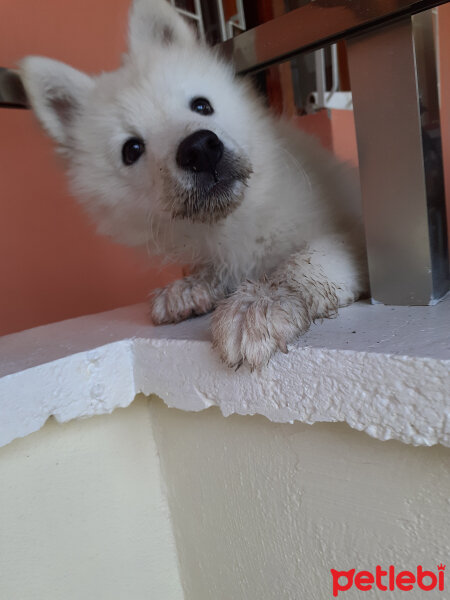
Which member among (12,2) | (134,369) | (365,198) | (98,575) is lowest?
(98,575)

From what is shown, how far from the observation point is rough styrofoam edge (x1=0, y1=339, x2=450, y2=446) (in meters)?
0.68

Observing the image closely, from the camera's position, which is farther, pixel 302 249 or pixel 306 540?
pixel 302 249

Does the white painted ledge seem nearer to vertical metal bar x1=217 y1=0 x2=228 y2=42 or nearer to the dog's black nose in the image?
the dog's black nose

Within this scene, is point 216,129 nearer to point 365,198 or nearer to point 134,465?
point 365,198

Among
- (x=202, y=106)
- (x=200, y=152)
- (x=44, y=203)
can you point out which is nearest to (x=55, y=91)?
(x=202, y=106)

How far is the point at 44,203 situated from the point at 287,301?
184 cm

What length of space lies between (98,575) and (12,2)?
231 centimetres

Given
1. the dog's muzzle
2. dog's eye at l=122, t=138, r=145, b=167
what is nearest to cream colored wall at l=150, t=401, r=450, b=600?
the dog's muzzle

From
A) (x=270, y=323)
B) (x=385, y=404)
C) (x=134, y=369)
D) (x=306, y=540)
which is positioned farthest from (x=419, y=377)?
(x=134, y=369)

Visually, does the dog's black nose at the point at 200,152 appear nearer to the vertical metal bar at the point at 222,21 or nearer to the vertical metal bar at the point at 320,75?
the vertical metal bar at the point at 222,21

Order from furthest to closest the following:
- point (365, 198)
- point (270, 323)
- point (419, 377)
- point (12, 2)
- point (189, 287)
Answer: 1. point (12, 2)
2. point (189, 287)
3. point (365, 198)
4. point (270, 323)
5. point (419, 377)

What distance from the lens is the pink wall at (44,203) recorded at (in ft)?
7.41

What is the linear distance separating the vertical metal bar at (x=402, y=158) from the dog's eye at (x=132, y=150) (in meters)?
0.62

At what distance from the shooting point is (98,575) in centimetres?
109
